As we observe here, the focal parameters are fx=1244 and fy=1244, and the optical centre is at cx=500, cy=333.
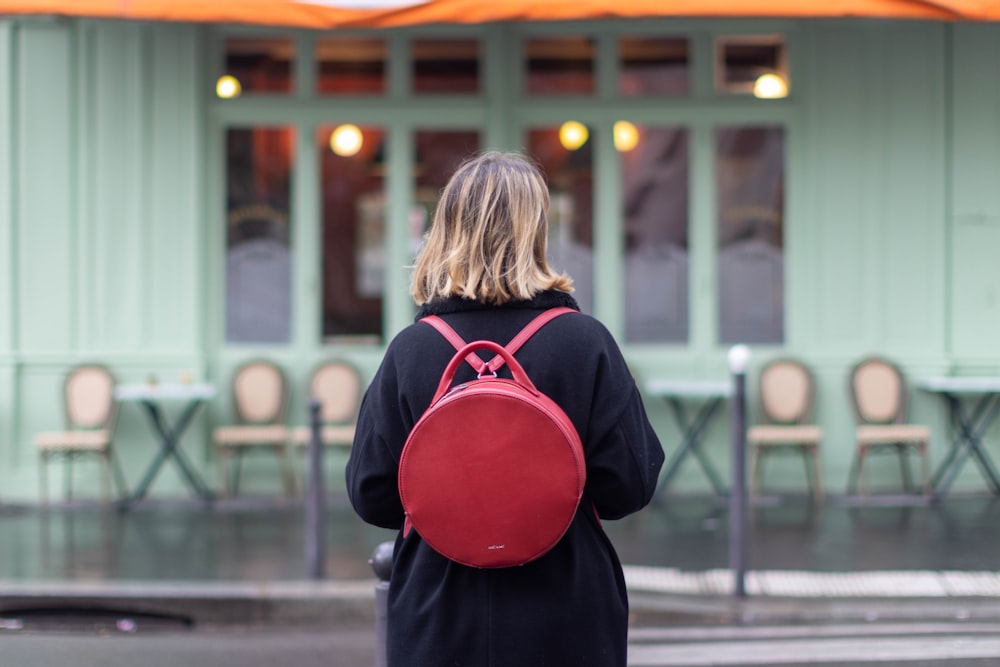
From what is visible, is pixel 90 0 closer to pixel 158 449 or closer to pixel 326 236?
pixel 326 236

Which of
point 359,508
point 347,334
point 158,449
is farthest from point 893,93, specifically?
point 359,508

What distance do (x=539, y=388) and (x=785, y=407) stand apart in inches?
278

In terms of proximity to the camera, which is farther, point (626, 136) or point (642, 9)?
point (626, 136)

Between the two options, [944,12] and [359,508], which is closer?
[359,508]

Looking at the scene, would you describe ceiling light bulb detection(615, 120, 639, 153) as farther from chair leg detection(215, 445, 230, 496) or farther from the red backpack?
the red backpack

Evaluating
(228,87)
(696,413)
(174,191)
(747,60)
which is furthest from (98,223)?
(747,60)

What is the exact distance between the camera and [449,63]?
30.8 feet

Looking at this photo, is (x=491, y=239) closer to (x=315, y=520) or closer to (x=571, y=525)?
Result: (x=571, y=525)

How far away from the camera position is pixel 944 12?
7.70 m

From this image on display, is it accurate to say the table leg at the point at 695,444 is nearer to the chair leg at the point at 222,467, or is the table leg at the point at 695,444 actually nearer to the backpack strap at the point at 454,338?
the chair leg at the point at 222,467

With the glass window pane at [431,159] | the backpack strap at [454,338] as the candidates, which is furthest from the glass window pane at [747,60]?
the backpack strap at [454,338]

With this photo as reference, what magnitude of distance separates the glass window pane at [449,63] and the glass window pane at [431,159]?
333 mm

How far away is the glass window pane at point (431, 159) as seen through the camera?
370 inches

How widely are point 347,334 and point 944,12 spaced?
187 inches
